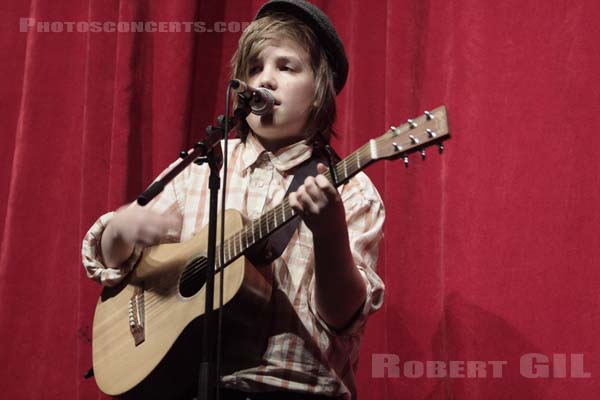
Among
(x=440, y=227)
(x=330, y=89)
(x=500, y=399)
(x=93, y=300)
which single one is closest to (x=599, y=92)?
(x=440, y=227)

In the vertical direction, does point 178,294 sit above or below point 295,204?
below

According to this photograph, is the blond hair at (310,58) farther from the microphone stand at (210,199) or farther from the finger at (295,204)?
the finger at (295,204)

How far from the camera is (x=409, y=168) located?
1932mm

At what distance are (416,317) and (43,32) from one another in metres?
1.43

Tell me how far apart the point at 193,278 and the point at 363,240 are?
1.08 feet

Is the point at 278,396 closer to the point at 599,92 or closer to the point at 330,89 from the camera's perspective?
the point at 330,89

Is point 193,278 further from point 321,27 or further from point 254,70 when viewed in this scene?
point 321,27

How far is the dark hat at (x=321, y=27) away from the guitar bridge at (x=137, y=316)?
24.6 inches

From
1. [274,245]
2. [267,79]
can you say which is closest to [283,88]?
[267,79]

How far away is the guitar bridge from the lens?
4.73ft

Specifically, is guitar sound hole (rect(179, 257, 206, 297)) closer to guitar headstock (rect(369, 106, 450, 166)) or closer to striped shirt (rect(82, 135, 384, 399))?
striped shirt (rect(82, 135, 384, 399))

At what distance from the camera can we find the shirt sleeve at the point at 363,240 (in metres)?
1.33

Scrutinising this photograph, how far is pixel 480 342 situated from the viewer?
1764 millimetres

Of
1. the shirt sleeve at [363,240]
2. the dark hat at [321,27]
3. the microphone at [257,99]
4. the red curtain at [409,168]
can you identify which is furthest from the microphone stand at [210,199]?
the red curtain at [409,168]
